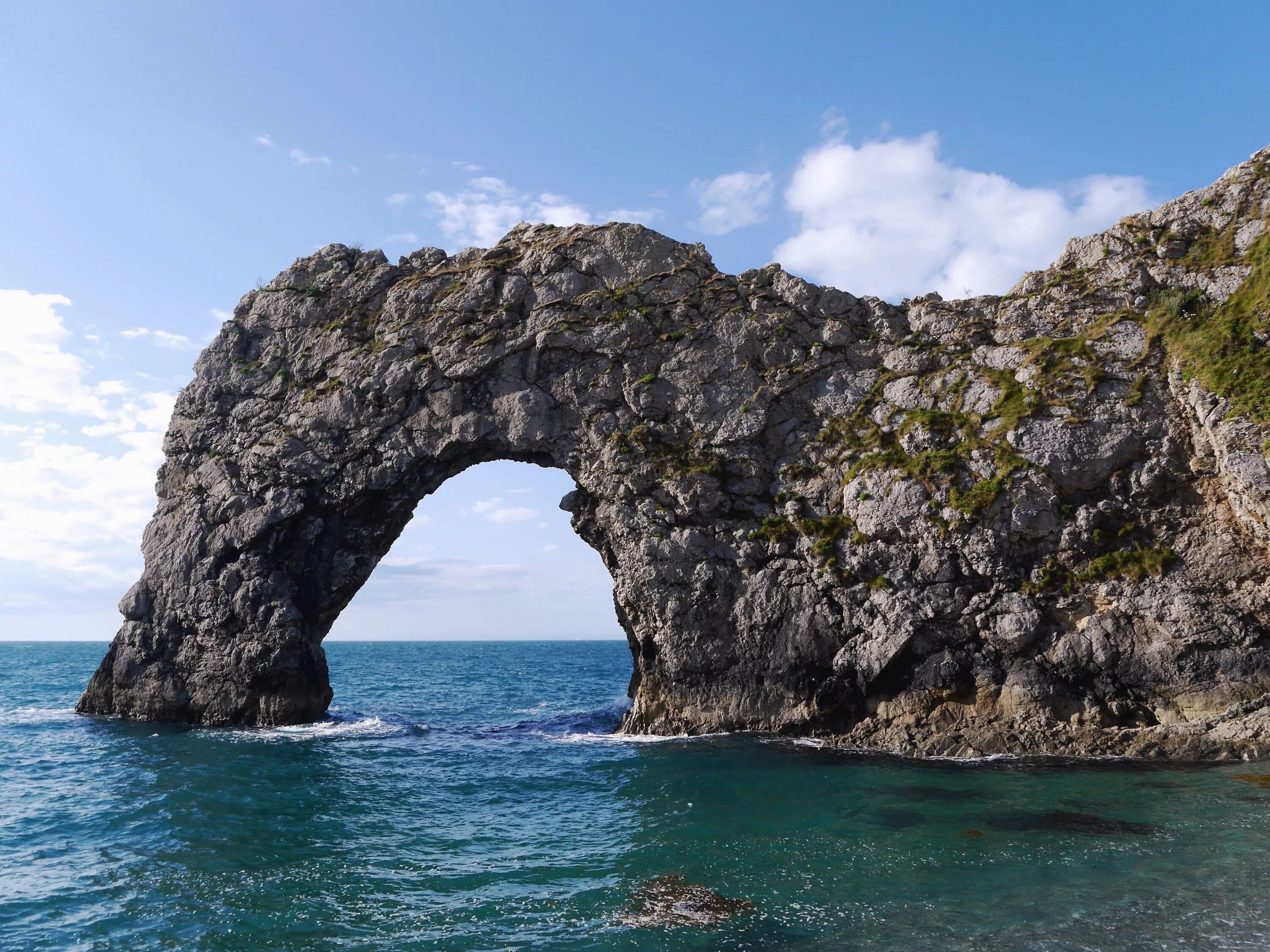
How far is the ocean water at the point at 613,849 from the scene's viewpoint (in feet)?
43.0

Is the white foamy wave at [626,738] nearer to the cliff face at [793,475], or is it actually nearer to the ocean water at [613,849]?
the ocean water at [613,849]

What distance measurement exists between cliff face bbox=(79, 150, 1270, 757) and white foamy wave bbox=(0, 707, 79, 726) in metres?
1.30

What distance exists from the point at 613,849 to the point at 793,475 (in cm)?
1889

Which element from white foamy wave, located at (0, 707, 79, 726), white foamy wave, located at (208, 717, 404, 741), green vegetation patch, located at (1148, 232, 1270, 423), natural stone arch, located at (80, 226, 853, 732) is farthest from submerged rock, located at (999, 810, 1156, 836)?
white foamy wave, located at (0, 707, 79, 726)

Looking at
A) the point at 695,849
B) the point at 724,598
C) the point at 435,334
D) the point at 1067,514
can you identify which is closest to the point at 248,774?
the point at 695,849

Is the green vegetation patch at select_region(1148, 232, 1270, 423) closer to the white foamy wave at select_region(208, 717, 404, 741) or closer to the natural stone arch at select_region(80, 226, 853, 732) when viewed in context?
the natural stone arch at select_region(80, 226, 853, 732)

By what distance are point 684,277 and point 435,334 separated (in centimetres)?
1196

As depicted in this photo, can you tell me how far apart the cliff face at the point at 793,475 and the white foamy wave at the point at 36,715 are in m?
1.30

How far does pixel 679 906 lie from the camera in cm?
1414

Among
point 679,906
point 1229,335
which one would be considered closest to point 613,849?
point 679,906

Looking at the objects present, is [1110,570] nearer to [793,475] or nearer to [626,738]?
[793,475]

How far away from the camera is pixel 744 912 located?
13.7 meters

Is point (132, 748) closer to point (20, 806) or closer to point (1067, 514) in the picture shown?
point (20, 806)

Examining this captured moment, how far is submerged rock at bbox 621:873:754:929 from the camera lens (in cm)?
1345
